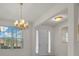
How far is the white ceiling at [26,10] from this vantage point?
1063mm

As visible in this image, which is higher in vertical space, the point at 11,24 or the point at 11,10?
the point at 11,10

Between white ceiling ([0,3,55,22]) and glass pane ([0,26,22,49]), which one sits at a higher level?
white ceiling ([0,3,55,22])

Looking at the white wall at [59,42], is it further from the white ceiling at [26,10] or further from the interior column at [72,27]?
the white ceiling at [26,10]

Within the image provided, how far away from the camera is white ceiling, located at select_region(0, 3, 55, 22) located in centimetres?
106

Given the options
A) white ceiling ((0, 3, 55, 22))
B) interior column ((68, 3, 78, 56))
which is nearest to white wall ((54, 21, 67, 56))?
interior column ((68, 3, 78, 56))

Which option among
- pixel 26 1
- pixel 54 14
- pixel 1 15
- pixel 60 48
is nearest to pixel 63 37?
pixel 60 48

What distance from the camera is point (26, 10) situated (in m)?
1.13

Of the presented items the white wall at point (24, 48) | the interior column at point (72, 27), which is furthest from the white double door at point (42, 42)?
the interior column at point (72, 27)

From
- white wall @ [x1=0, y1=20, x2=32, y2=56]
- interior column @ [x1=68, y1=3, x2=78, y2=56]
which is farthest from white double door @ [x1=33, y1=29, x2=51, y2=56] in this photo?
interior column @ [x1=68, y1=3, x2=78, y2=56]

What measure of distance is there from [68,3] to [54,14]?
6.5 inches

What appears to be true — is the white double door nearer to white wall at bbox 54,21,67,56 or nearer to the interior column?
white wall at bbox 54,21,67,56

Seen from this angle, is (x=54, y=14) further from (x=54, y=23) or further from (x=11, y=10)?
(x=11, y=10)

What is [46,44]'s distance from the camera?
1131mm

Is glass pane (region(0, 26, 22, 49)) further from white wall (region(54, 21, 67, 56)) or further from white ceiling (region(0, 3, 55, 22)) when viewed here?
white wall (region(54, 21, 67, 56))
